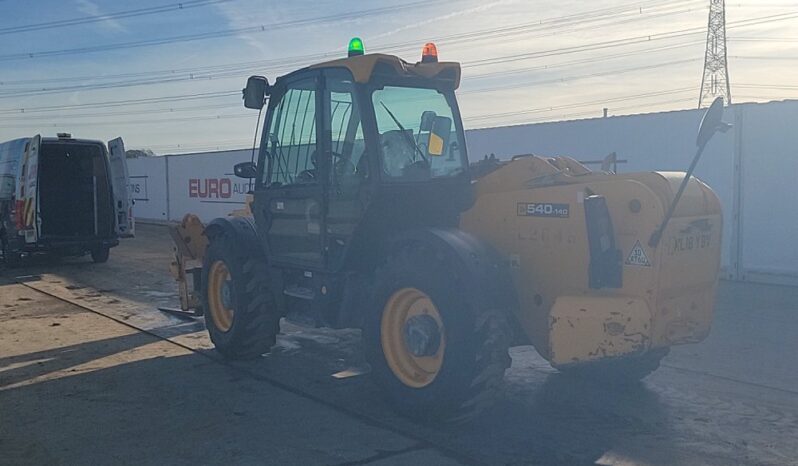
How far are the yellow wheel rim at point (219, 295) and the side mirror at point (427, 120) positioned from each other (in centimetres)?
260

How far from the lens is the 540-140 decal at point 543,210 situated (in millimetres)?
5324

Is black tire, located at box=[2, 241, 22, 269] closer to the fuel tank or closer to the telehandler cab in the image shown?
the telehandler cab

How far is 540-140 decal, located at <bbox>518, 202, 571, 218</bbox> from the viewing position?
5.32 meters

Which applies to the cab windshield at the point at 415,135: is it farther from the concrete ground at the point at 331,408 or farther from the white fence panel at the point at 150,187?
the white fence panel at the point at 150,187

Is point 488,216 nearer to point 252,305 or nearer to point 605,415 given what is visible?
point 605,415

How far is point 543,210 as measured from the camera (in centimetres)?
546

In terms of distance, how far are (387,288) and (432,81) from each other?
1871 millimetres

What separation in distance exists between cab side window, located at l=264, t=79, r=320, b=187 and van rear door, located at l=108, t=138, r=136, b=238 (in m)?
8.79

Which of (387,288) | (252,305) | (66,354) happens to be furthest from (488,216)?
(66,354)

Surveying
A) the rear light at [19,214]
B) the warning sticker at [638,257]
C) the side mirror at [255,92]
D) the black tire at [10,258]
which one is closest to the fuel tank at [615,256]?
the warning sticker at [638,257]

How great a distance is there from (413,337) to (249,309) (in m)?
2.26

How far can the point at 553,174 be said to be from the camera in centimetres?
570

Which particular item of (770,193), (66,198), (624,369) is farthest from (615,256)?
(66,198)

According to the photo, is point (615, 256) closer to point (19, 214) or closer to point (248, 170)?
point (248, 170)
